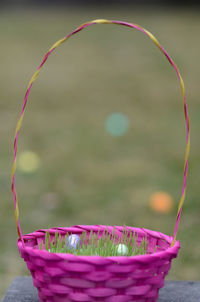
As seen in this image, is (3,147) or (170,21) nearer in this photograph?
(3,147)

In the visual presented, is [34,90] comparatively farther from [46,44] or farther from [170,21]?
[170,21]

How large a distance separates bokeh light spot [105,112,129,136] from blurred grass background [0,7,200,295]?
2.5 inches

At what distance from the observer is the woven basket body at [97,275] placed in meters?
1.06

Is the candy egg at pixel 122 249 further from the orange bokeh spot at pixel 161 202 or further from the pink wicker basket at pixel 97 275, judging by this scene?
the orange bokeh spot at pixel 161 202

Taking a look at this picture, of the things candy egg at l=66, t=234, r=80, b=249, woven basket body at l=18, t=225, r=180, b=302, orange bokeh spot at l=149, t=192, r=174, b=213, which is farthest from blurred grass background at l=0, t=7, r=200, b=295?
woven basket body at l=18, t=225, r=180, b=302

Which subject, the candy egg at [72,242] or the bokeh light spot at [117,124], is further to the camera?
the bokeh light spot at [117,124]

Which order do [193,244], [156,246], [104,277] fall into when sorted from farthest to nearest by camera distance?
1. [193,244]
2. [156,246]
3. [104,277]

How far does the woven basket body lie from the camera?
1.06 m

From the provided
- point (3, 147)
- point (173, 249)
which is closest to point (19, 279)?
point (173, 249)

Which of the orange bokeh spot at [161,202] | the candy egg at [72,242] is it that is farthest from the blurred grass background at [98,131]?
the candy egg at [72,242]

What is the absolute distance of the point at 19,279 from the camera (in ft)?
4.86

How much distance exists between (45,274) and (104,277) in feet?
0.42

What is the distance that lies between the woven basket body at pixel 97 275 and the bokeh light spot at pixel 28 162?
2170 millimetres

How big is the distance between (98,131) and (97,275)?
3176 mm
